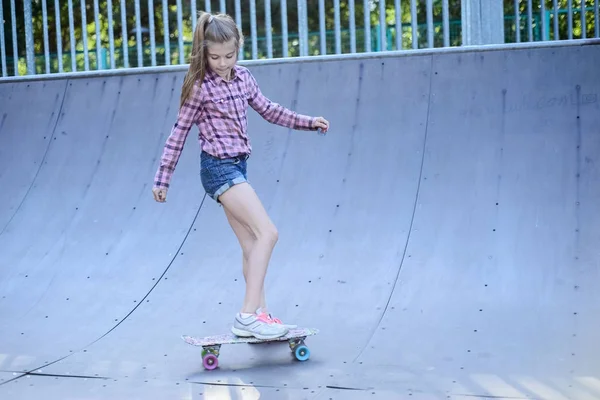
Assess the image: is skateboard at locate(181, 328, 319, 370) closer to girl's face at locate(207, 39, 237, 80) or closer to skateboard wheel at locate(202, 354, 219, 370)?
skateboard wheel at locate(202, 354, 219, 370)

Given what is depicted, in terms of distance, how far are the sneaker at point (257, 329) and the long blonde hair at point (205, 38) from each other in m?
0.97

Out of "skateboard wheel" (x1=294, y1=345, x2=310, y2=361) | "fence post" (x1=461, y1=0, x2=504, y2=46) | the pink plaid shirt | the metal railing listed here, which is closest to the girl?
the pink plaid shirt

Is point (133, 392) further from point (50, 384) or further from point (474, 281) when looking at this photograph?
point (474, 281)

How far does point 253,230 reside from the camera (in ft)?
11.6

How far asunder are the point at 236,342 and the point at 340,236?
4.44 feet

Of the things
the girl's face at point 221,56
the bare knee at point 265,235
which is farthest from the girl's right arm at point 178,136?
the bare knee at point 265,235

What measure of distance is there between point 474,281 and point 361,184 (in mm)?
1150

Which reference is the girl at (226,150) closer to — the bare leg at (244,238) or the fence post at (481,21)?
the bare leg at (244,238)

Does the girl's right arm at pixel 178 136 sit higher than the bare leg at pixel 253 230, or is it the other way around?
the girl's right arm at pixel 178 136

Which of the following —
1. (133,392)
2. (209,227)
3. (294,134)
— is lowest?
(133,392)

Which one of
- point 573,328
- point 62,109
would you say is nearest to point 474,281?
point 573,328

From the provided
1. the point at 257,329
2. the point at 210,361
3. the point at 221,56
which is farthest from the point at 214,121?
the point at 210,361

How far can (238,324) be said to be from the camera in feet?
11.6

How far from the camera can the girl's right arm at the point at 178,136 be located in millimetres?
3531
